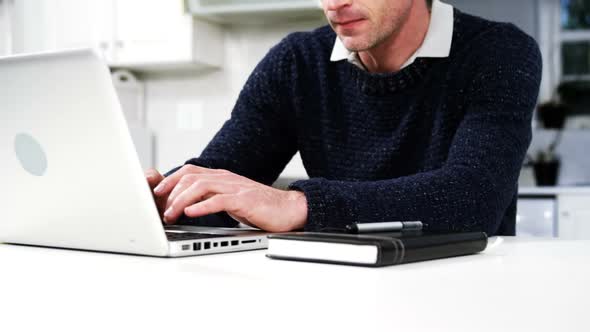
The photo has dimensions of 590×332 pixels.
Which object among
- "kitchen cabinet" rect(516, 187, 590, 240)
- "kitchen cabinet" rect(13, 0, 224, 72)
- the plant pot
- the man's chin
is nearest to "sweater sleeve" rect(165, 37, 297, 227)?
the man's chin

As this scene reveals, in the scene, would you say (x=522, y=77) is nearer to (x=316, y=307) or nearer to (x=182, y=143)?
(x=316, y=307)

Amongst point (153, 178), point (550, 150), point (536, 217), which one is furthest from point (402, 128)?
point (550, 150)

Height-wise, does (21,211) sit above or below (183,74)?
below

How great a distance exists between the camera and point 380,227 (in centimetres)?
91

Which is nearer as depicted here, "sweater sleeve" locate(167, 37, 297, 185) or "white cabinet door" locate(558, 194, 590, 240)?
"sweater sleeve" locate(167, 37, 297, 185)

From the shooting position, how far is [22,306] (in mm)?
585

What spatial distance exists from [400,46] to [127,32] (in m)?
2.12

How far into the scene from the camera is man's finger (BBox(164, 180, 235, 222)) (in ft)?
3.24

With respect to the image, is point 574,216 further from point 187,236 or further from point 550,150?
point 187,236

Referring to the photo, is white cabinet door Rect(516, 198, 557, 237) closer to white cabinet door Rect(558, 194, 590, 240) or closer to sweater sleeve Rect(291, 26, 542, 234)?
white cabinet door Rect(558, 194, 590, 240)

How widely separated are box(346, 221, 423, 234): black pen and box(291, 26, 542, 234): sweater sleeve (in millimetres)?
98

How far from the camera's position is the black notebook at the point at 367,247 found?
0.79 m

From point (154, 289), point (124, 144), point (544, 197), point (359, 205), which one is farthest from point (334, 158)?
point (544, 197)

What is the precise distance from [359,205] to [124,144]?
38 centimetres
